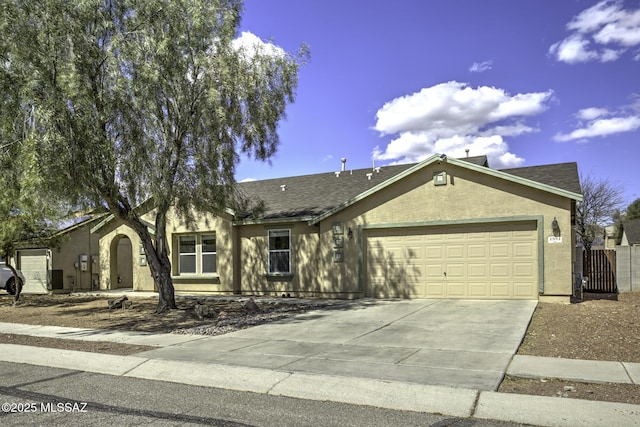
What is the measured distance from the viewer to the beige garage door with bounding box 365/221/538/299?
14.9 m

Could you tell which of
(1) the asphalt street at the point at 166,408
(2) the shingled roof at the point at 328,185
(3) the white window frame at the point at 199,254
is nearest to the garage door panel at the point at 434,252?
(2) the shingled roof at the point at 328,185

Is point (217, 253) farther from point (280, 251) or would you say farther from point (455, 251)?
point (455, 251)

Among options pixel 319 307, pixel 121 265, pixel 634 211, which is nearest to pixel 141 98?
pixel 319 307

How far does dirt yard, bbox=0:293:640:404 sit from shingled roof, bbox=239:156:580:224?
3.66m

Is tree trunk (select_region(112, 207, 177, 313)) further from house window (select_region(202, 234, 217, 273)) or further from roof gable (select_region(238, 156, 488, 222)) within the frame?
house window (select_region(202, 234, 217, 273))

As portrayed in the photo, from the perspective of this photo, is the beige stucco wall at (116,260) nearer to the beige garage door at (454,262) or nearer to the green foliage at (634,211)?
the beige garage door at (454,262)

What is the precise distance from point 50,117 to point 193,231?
9.61 meters

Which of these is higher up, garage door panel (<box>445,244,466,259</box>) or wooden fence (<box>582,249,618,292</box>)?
garage door panel (<box>445,244,466,259</box>)

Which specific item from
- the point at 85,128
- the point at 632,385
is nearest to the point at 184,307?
the point at 85,128

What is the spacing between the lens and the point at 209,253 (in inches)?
796

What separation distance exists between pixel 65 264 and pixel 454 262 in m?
17.3

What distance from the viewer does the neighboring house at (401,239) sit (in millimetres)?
14773

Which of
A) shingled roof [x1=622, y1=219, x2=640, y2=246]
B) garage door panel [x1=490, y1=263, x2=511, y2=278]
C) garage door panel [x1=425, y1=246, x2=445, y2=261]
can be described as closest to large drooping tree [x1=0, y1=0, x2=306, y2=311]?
garage door panel [x1=425, y1=246, x2=445, y2=261]

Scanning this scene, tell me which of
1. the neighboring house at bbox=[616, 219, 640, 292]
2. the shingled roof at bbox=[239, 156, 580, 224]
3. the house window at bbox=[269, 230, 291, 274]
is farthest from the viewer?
the house window at bbox=[269, 230, 291, 274]
